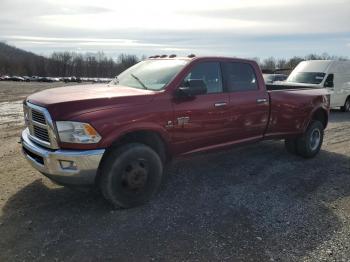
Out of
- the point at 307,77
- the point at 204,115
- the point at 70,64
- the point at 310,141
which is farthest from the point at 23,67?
the point at 204,115

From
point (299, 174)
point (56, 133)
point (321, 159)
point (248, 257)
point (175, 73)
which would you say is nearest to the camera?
point (248, 257)

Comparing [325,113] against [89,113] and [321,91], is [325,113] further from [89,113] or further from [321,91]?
[89,113]

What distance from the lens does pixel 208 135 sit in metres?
5.95

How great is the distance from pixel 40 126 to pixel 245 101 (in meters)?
3.11

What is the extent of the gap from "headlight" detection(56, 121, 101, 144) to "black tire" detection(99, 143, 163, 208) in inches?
17.0

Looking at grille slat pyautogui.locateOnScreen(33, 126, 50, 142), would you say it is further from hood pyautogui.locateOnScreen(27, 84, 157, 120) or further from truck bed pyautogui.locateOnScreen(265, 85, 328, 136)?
truck bed pyautogui.locateOnScreen(265, 85, 328, 136)

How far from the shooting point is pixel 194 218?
16.4 ft

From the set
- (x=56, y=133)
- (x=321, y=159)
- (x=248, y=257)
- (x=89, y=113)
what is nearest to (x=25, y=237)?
(x=56, y=133)

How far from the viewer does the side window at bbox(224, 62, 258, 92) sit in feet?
20.8

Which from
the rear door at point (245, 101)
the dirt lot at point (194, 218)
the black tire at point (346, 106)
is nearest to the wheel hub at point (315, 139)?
the dirt lot at point (194, 218)

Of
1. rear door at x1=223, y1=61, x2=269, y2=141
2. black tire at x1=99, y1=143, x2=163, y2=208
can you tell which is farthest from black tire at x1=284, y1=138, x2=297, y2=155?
black tire at x1=99, y1=143, x2=163, y2=208

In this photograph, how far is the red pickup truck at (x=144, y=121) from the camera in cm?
466

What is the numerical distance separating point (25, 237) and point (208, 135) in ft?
9.21

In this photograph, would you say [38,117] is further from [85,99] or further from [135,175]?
[135,175]
